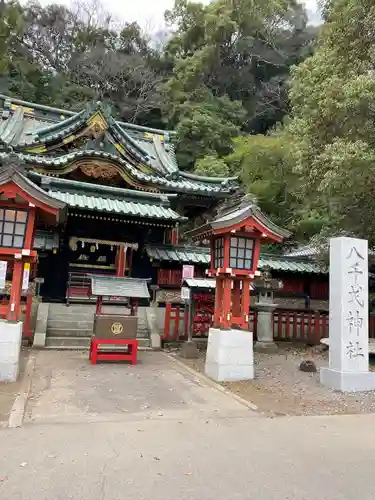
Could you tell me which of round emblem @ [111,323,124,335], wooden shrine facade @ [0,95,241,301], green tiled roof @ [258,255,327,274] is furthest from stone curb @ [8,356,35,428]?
green tiled roof @ [258,255,327,274]

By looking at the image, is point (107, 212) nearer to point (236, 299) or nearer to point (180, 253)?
point (180, 253)

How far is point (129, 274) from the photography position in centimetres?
1611

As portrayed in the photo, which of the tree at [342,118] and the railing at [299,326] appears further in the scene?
the railing at [299,326]

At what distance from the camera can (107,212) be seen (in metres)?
14.6

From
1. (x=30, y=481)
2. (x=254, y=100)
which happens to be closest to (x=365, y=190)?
(x=30, y=481)

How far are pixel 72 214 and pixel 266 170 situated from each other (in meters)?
12.8

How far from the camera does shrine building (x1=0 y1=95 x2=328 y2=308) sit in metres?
15.3

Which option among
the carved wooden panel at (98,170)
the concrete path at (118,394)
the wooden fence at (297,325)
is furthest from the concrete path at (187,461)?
the carved wooden panel at (98,170)

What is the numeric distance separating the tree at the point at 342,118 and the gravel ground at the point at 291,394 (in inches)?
190

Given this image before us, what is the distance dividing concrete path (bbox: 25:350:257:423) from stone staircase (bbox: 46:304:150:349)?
83.6 inches

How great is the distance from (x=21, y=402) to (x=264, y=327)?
339 inches

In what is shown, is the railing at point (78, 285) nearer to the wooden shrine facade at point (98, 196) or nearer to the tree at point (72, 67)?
the wooden shrine facade at point (98, 196)

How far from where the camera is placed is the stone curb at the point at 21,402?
565 centimetres

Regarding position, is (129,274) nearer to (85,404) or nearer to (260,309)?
(260,309)
